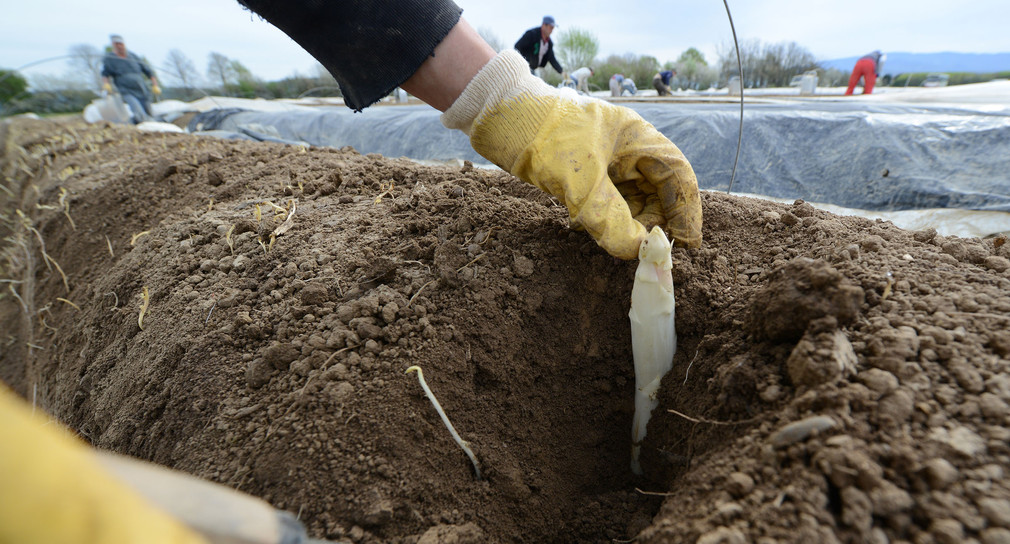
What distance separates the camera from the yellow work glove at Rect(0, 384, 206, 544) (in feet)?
1.11

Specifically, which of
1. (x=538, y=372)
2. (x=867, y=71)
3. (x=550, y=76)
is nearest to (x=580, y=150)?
(x=538, y=372)

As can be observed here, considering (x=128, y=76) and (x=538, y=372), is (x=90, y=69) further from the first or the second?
(x=538, y=372)

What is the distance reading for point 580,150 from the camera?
111cm

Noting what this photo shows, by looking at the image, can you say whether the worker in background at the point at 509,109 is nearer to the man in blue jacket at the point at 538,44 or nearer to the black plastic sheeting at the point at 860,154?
the black plastic sheeting at the point at 860,154

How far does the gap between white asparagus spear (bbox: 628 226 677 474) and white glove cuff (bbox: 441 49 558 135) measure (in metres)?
0.54

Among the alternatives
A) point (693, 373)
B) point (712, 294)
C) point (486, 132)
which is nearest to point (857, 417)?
point (693, 373)

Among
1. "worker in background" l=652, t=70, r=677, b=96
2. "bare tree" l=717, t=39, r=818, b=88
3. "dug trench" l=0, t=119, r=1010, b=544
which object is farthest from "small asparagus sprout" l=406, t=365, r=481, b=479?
"bare tree" l=717, t=39, r=818, b=88

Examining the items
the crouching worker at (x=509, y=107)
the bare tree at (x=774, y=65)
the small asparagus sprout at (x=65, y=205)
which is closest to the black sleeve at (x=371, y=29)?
the crouching worker at (x=509, y=107)

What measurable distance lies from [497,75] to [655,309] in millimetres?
727

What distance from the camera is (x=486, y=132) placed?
125cm

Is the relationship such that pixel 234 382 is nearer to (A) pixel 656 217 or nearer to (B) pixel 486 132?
(B) pixel 486 132

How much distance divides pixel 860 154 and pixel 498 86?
309 centimetres

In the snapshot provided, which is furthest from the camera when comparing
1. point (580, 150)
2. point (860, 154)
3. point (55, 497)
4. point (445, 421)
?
point (860, 154)

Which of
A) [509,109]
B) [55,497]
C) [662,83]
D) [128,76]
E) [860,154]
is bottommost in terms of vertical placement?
[55,497]
